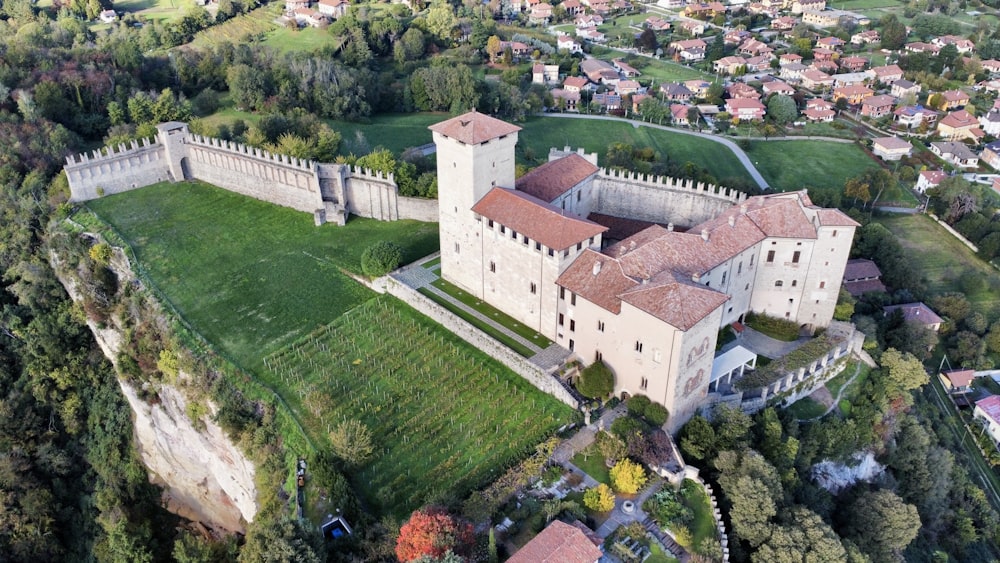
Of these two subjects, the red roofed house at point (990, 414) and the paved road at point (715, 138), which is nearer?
the red roofed house at point (990, 414)

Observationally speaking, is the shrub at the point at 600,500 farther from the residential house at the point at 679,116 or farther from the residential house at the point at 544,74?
the residential house at the point at 544,74

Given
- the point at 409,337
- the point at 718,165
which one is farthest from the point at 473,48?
the point at 409,337

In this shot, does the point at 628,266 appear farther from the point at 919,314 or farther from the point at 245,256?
the point at 919,314

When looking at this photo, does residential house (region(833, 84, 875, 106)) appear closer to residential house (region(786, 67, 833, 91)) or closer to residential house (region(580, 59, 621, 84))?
residential house (region(786, 67, 833, 91))

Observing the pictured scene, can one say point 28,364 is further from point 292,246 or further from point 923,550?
point 923,550

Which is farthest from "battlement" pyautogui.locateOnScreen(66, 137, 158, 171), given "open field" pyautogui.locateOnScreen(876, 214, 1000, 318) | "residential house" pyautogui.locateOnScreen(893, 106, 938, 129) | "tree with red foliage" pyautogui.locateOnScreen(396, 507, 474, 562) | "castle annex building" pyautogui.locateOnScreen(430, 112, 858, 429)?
"residential house" pyautogui.locateOnScreen(893, 106, 938, 129)

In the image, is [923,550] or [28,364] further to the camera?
[28,364]

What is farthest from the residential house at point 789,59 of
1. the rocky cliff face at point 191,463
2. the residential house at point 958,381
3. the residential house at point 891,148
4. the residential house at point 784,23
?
the rocky cliff face at point 191,463
